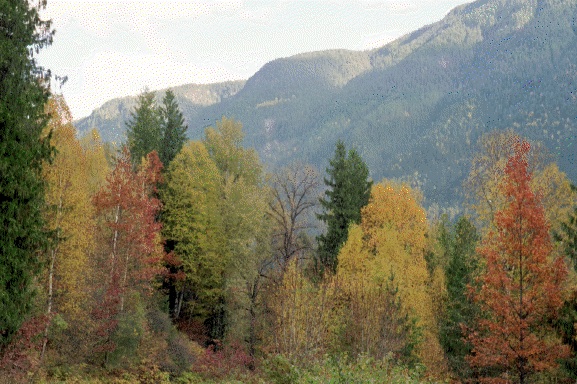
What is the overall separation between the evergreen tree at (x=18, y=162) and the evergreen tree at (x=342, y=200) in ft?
89.2

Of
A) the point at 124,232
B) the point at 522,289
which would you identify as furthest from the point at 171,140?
the point at 522,289

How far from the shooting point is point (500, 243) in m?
22.3

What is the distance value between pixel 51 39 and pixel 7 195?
4823mm

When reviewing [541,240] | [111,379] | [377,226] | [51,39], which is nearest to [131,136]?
[377,226]

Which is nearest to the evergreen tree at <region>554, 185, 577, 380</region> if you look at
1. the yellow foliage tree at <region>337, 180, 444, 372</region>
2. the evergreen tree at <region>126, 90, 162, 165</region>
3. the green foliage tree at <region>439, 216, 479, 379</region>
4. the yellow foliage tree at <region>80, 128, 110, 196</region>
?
the green foliage tree at <region>439, 216, 479, 379</region>

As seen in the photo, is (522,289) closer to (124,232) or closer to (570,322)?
(570,322)

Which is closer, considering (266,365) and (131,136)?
(266,365)

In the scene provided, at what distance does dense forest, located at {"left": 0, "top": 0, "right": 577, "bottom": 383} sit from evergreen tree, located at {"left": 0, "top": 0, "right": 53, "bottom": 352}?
53mm

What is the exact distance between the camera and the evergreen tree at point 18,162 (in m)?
14.5

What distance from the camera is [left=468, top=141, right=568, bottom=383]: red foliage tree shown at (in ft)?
69.1

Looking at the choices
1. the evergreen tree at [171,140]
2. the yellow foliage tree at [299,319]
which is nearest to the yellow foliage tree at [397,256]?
the yellow foliage tree at [299,319]

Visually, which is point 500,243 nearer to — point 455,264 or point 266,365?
point 455,264

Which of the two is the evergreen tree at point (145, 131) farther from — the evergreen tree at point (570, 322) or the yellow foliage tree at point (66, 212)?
the evergreen tree at point (570, 322)

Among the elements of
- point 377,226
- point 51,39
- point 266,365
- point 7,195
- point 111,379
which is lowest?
point 111,379
